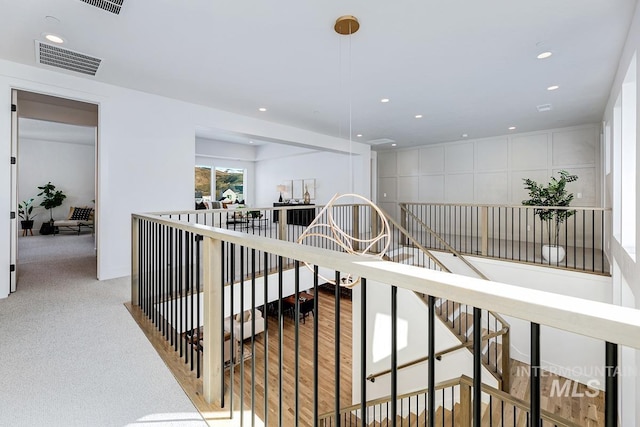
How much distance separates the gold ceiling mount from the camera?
254 centimetres

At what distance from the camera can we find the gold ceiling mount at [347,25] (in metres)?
2.54

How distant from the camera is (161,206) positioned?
4.52 m

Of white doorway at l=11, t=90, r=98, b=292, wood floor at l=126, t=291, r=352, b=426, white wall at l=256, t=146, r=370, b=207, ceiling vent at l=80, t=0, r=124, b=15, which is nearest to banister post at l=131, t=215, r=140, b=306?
wood floor at l=126, t=291, r=352, b=426

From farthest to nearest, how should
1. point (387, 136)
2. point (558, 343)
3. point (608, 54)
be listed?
point (387, 136)
point (558, 343)
point (608, 54)

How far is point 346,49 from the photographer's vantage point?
3092 millimetres

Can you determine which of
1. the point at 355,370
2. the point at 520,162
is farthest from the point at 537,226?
the point at 355,370

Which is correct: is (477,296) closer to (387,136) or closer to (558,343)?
(558,343)

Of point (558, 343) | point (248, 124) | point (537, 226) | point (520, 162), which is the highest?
point (248, 124)

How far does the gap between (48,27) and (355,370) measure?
208 inches

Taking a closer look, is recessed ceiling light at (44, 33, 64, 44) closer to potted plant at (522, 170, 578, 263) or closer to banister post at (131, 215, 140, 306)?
banister post at (131, 215, 140, 306)

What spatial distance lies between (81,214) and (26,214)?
1285 mm

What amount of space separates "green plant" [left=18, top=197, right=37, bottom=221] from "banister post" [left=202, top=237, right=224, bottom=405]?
9620 mm

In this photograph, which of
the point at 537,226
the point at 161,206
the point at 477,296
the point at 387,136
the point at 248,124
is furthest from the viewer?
the point at 387,136

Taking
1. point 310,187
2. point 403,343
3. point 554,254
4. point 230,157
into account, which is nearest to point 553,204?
point 554,254
